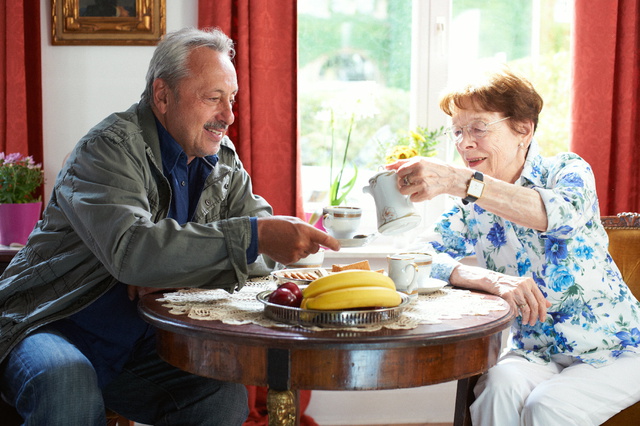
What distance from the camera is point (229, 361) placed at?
1403mm

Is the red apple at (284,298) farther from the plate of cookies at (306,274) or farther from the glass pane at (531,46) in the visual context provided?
the glass pane at (531,46)

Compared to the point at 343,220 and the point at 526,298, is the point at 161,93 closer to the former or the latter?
the point at 343,220

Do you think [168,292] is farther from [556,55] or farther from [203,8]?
[556,55]

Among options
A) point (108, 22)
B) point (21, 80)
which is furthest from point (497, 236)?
point (21, 80)

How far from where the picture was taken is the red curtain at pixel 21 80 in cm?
285

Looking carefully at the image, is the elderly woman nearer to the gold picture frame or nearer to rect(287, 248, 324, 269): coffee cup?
rect(287, 248, 324, 269): coffee cup

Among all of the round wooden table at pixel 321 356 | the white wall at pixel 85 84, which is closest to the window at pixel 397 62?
the white wall at pixel 85 84

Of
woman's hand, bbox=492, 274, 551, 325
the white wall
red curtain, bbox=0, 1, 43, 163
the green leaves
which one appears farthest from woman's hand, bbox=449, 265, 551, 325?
red curtain, bbox=0, 1, 43, 163

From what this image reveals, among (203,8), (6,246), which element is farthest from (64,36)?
(6,246)

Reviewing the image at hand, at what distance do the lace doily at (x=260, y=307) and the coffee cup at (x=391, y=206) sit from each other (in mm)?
193

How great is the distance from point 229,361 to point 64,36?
6.83ft

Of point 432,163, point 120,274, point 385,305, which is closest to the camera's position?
point 385,305

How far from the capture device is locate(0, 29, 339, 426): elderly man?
5.15 feet

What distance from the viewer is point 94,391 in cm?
167
